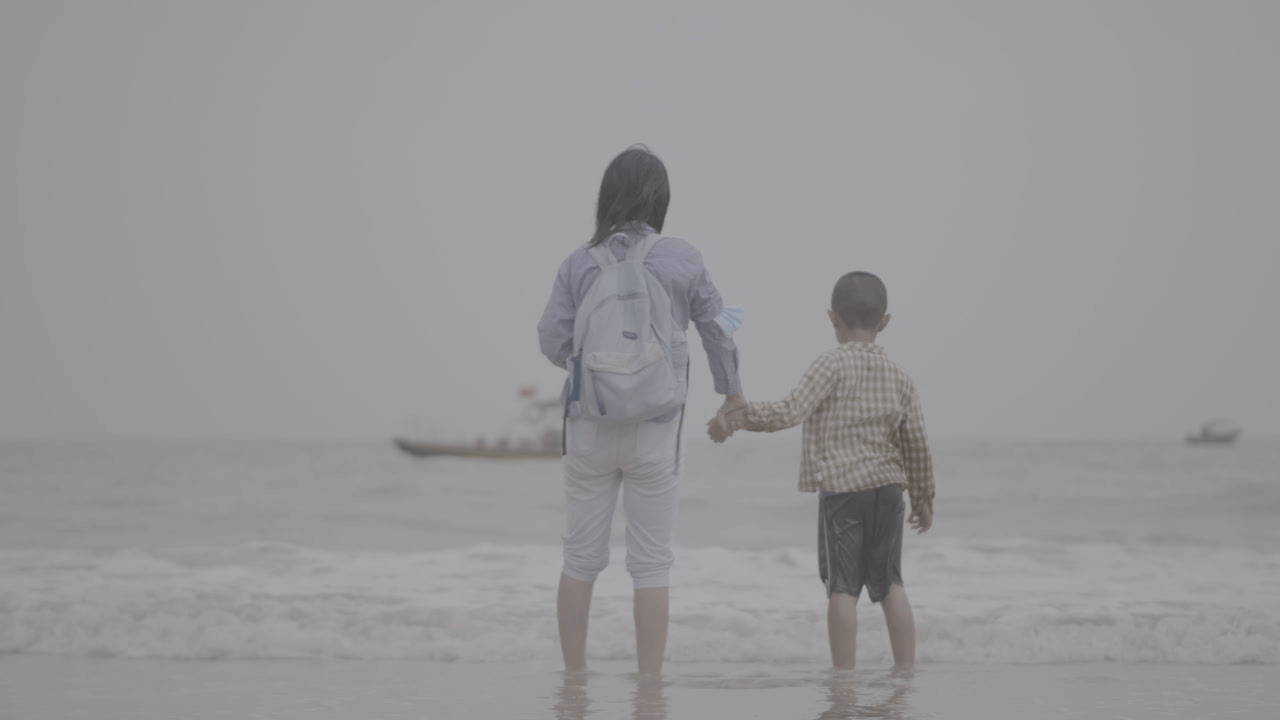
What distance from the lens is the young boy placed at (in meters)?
3.12

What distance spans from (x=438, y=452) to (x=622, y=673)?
35.1 meters

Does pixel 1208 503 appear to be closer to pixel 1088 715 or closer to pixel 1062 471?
pixel 1062 471

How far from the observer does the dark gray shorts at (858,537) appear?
10.3 feet

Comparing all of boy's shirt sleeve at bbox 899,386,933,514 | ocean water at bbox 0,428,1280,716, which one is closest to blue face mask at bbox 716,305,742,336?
boy's shirt sleeve at bbox 899,386,933,514

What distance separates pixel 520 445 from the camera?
34.3 m

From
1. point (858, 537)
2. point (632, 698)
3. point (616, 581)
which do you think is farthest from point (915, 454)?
point (616, 581)

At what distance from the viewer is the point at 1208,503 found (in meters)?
10.5

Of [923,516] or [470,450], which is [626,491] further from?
[470,450]

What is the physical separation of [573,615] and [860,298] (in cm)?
122

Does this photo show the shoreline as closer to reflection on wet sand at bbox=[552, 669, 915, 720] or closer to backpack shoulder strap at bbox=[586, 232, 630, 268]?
reflection on wet sand at bbox=[552, 669, 915, 720]

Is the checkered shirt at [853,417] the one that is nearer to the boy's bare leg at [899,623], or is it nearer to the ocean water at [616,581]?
the boy's bare leg at [899,623]

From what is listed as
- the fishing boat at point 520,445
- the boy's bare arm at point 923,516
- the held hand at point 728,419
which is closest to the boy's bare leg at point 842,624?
the boy's bare arm at point 923,516

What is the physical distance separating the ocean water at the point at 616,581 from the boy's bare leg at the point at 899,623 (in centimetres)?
40

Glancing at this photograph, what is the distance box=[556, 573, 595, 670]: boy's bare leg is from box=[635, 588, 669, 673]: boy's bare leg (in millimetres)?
147
